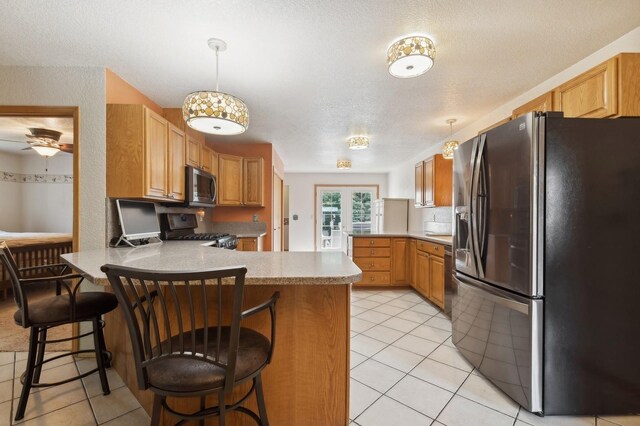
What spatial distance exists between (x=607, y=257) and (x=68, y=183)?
8.07m

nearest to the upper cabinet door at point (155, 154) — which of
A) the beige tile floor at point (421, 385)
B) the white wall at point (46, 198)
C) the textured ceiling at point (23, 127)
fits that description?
the textured ceiling at point (23, 127)

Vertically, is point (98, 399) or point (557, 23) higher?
point (557, 23)

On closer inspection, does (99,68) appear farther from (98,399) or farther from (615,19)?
(615,19)

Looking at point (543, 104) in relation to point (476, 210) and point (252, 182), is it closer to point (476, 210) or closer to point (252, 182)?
point (476, 210)

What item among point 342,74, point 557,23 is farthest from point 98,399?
point 557,23

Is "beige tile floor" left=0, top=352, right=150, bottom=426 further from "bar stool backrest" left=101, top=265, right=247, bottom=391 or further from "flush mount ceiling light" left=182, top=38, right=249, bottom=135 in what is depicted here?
"flush mount ceiling light" left=182, top=38, right=249, bottom=135

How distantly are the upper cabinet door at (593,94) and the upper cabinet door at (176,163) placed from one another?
3353 mm

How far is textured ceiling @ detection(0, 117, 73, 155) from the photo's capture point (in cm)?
356

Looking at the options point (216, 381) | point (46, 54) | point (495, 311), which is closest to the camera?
point (216, 381)

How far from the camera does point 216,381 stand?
0.97 metres

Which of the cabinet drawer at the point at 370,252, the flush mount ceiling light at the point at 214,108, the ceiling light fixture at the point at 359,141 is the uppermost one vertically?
the ceiling light fixture at the point at 359,141

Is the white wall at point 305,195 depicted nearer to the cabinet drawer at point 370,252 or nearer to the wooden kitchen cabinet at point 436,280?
the cabinet drawer at point 370,252

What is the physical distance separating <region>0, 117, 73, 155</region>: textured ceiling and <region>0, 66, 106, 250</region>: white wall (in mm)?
1011

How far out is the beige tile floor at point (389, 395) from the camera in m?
1.56
